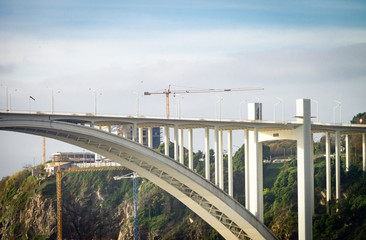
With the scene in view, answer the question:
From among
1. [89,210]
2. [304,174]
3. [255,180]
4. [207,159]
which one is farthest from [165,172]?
[89,210]

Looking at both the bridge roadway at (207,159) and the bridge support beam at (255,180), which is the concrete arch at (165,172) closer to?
the bridge roadway at (207,159)

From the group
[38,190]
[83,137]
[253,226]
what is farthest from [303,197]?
[38,190]

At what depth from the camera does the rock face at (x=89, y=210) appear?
268 feet

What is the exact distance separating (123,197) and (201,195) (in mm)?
41419

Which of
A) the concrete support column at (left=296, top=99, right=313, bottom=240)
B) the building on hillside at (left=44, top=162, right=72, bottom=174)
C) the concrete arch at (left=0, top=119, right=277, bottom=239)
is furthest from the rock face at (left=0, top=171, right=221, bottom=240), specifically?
the concrete support column at (left=296, top=99, right=313, bottom=240)

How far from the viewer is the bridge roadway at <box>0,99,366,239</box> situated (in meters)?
44.2

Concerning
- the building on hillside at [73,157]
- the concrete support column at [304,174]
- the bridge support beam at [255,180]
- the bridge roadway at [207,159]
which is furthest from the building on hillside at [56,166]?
the concrete support column at [304,174]

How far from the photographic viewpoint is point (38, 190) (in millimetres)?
89625

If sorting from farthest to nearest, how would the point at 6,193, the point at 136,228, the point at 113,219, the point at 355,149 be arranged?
1. the point at 6,193
2. the point at 113,219
3. the point at 136,228
4. the point at 355,149

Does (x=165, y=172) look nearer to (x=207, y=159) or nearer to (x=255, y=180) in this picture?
(x=207, y=159)

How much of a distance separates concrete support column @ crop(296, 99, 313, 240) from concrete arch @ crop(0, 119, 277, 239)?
3.12 m

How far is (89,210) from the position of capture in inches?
3524

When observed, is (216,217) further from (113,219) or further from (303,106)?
(113,219)

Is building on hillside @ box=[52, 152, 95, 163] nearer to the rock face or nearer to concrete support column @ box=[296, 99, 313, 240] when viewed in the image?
the rock face
